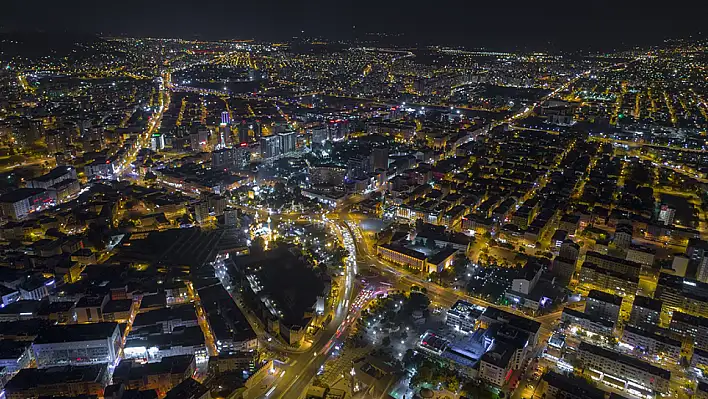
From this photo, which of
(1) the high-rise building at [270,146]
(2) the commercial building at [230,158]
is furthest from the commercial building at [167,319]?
(1) the high-rise building at [270,146]

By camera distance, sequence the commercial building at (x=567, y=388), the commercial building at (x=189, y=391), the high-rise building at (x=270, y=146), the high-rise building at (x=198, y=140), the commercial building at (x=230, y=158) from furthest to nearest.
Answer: the high-rise building at (x=198, y=140), the high-rise building at (x=270, y=146), the commercial building at (x=230, y=158), the commercial building at (x=567, y=388), the commercial building at (x=189, y=391)

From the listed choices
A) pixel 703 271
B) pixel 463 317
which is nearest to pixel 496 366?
pixel 463 317

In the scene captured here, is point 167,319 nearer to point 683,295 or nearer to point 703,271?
point 683,295

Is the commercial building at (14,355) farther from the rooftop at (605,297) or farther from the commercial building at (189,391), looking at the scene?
the rooftop at (605,297)

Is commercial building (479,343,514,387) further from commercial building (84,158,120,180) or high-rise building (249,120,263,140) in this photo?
high-rise building (249,120,263,140)

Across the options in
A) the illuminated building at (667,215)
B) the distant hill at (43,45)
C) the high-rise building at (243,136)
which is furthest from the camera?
the distant hill at (43,45)

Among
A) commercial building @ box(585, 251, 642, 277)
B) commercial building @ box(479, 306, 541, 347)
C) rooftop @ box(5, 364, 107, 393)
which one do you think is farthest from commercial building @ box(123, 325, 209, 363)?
commercial building @ box(585, 251, 642, 277)
